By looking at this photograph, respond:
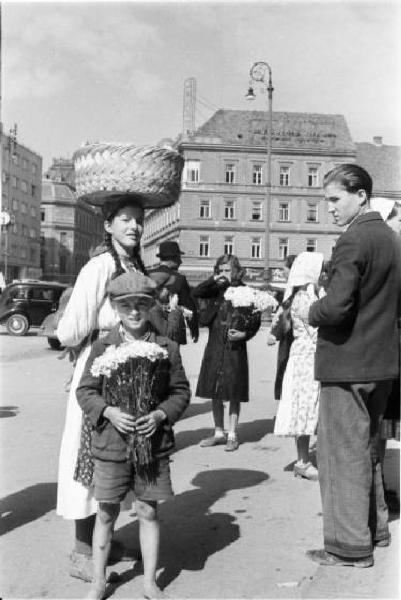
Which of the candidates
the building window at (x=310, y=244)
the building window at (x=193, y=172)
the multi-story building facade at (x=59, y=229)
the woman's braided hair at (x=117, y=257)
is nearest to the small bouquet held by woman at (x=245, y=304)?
the woman's braided hair at (x=117, y=257)

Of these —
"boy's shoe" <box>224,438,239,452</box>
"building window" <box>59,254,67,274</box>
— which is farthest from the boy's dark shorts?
"building window" <box>59,254,67,274</box>

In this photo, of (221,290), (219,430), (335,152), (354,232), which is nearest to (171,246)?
(221,290)

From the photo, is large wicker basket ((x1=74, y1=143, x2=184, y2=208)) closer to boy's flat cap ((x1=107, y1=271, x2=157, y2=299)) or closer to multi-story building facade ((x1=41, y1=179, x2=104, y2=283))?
boy's flat cap ((x1=107, y1=271, x2=157, y2=299))

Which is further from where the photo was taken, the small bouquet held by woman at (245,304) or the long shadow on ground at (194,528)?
the small bouquet held by woman at (245,304)

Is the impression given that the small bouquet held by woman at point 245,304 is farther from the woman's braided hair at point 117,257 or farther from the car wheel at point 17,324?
the car wheel at point 17,324

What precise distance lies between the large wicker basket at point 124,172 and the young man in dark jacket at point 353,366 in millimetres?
1079

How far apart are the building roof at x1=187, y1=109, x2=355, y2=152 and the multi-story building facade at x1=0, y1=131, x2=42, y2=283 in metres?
32.4

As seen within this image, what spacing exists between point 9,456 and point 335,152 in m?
65.4

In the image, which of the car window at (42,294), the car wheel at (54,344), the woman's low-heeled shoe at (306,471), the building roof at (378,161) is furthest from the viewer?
the building roof at (378,161)

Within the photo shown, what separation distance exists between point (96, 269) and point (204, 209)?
6418 centimetres

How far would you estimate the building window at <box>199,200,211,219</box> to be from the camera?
67500 mm

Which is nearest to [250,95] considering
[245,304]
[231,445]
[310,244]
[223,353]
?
[223,353]

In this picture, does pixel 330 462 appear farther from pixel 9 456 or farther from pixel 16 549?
pixel 9 456

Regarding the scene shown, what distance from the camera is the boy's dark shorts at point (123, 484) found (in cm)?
359
